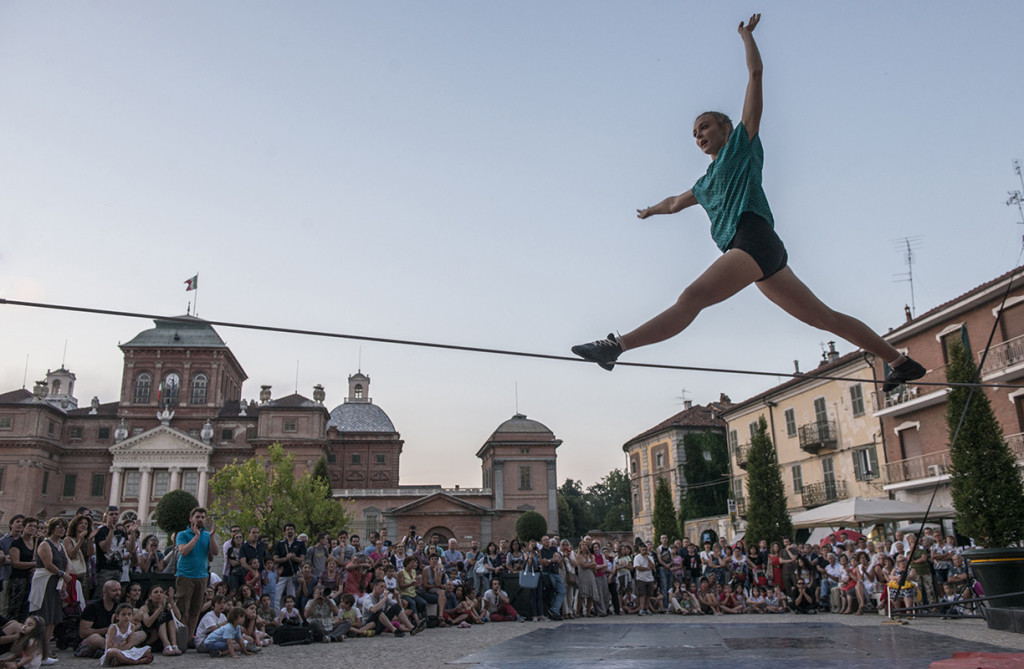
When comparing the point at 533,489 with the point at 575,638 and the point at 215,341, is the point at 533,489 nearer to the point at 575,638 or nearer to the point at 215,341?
the point at 215,341

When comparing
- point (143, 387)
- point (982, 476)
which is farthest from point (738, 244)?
point (143, 387)

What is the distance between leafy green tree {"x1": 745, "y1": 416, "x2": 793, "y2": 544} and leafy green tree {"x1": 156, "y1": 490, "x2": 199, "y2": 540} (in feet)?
77.5

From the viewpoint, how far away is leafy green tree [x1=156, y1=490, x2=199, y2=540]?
113 ft

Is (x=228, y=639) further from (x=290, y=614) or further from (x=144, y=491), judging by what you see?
(x=144, y=491)

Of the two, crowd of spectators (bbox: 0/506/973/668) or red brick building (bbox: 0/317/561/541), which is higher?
red brick building (bbox: 0/317/561/541)

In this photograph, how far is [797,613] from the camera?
47.9ft

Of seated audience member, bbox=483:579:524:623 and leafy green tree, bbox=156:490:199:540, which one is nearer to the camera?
seated audience member, bbox=483:579:524:623

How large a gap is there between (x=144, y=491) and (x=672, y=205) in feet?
185

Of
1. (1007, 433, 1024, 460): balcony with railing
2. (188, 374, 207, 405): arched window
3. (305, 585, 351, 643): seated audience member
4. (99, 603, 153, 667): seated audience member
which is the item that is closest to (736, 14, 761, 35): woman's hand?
(99, 603, 153, 667): seated audience member

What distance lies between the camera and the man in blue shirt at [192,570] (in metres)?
9.19

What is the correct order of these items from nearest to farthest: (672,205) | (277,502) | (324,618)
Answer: (672,205) < (324,618) < (277,502)

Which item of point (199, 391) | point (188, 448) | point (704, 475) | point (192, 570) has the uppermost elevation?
point (199, 391)

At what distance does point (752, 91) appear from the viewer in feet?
11.5

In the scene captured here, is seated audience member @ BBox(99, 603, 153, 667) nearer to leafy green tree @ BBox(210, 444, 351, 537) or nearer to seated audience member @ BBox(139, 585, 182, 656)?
seated audience member @ BBox(139, 585, 182, 656)
